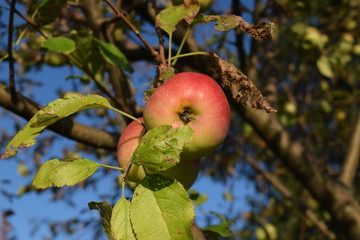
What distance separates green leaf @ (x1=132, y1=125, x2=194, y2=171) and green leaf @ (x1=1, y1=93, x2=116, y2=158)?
0.10m

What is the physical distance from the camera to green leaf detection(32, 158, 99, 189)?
44 cm

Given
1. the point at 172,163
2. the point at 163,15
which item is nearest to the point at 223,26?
the point at 163,15

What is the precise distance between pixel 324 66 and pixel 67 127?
156cm

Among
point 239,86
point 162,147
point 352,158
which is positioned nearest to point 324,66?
point 352,158

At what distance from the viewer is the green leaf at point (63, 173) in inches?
17.4

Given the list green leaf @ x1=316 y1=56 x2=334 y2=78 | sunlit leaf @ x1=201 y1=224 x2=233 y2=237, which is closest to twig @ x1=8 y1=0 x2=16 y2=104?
sunlit leaf @ x1=201 y1=224 x2=233 y2=237

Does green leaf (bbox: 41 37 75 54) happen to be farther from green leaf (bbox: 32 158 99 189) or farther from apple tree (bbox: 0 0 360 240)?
green leaf (bbox: 32 158 99 189)

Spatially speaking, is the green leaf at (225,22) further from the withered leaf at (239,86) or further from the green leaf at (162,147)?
the green leaf at (162,147)

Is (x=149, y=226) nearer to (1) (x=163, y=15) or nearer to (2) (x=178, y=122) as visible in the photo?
(2) (x=178, y=122)

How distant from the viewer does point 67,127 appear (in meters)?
0.87

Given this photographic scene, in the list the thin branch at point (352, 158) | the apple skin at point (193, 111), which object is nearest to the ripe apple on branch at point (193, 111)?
the apple skin at point (193, 111)

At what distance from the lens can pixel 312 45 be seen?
6.98 ft

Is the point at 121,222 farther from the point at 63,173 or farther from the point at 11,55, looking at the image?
the point at 11,55

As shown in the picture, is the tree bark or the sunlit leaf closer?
the sunlit leaf
